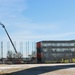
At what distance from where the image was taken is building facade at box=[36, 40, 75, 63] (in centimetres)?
13106

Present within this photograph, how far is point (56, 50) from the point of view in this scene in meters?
135

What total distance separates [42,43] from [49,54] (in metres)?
5.46

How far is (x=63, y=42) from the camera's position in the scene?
137250mm

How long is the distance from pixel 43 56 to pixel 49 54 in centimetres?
476

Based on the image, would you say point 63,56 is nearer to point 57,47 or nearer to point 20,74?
point 57,47

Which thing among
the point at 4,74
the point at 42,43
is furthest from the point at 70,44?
the point at 4,74

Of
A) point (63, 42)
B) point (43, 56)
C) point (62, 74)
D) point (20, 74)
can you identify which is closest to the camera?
point (62, 74)

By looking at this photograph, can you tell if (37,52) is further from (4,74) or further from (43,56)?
(4,74)

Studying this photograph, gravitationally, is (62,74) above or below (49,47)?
below

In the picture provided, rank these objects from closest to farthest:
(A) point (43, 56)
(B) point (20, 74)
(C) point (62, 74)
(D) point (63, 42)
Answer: (C) point (62, 74), (B) point (20, 74), (A) point (43, 56), (D) point (63, 42)

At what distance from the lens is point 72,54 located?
134250 mm

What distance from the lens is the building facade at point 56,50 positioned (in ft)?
430

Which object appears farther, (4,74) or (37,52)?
(37,52)

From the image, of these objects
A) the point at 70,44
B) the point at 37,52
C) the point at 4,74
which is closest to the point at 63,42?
the point at 70,44
